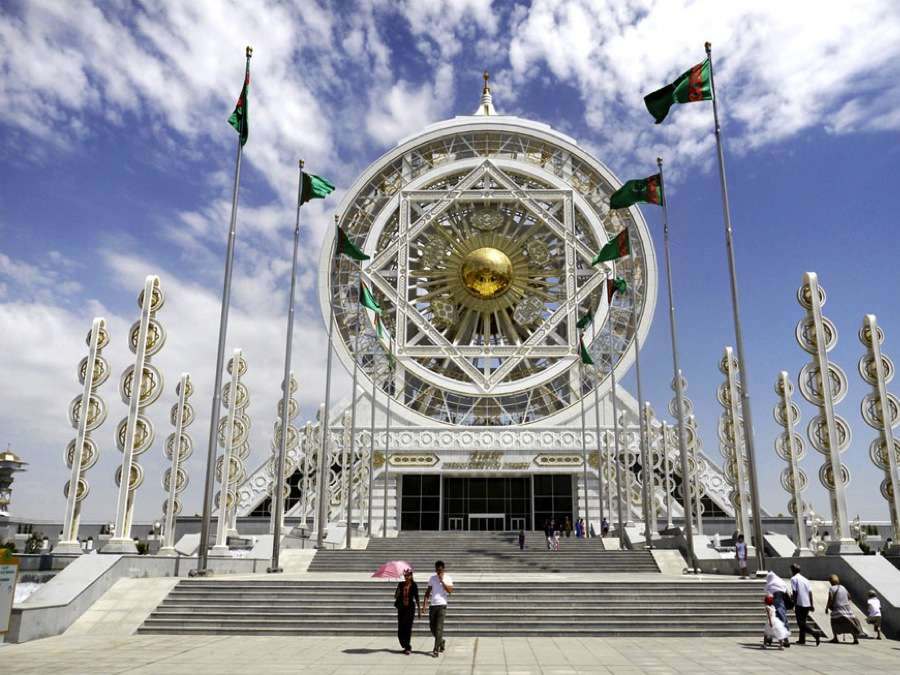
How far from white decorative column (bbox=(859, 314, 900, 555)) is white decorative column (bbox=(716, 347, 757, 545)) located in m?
6.79

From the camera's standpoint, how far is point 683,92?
743 inches

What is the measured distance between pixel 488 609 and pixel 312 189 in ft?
47.8

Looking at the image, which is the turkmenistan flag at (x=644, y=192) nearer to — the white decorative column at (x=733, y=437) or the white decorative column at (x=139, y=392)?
the white decorative column at (x=733, y=437)

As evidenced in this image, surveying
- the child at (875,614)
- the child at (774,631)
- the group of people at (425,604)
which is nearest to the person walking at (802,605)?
the child at (774,631)

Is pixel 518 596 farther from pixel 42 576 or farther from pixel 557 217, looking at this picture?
pixel 557 217

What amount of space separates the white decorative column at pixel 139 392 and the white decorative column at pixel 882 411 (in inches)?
772

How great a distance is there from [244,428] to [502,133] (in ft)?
106

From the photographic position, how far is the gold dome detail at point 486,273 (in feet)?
160

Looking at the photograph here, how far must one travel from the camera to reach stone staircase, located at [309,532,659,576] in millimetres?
22719

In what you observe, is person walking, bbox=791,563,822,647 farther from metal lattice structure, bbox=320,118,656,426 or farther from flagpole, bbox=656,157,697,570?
metal lattice structure, bbox=320,118,656,426

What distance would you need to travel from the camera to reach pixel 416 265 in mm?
51969

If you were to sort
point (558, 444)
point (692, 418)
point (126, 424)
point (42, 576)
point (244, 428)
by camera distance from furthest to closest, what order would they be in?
point (558, 444), point (692, 418), point (244, 428), point (126, 424), point (42, 576)

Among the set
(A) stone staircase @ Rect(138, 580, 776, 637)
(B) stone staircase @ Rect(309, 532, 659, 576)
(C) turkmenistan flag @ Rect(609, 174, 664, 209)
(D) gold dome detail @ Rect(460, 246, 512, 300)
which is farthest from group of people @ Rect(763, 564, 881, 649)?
(D) gold dome detail @ Rect(460, 246, 512, 300)

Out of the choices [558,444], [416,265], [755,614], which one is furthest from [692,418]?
[755,614]
